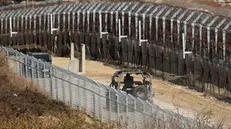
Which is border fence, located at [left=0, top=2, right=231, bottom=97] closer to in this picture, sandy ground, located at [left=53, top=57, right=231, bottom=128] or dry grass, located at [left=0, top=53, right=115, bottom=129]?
sandy ground, located at [left=53, top=57, right=231, bottom=128]

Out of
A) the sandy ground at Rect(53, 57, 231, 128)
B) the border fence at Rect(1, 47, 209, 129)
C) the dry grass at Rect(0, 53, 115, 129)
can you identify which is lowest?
the sandy ground at Rect(53, 57, 231, 128)

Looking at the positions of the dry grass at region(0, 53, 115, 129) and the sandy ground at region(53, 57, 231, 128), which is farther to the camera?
the sandy ground at region(53, 57, 231, 128)

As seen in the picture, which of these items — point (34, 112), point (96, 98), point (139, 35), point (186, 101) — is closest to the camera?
point (96, 98)

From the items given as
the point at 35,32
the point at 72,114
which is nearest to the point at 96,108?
the point at 72,114

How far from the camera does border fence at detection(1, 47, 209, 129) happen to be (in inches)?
783

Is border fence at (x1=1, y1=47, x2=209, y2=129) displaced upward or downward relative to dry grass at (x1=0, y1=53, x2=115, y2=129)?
upward

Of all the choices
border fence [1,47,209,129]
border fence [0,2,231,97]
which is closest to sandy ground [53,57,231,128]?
border fence [0,2,231,97]

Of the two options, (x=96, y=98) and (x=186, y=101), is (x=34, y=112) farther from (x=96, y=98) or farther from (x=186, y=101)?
(x=186, y=101)

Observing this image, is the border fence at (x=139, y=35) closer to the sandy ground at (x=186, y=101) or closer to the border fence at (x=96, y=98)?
the sandy ground at (x=186, y=101)

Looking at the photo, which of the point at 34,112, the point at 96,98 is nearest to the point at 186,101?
the point at 96,98

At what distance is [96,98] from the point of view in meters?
25.5

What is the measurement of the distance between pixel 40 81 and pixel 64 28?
3811 centimetres

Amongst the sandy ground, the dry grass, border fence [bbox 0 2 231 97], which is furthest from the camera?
border fence [bbox 0 2 231 97]

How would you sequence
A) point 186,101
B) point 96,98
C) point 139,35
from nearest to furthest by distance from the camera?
1. point 96,98
2. point 186,101
3. point 139,35
